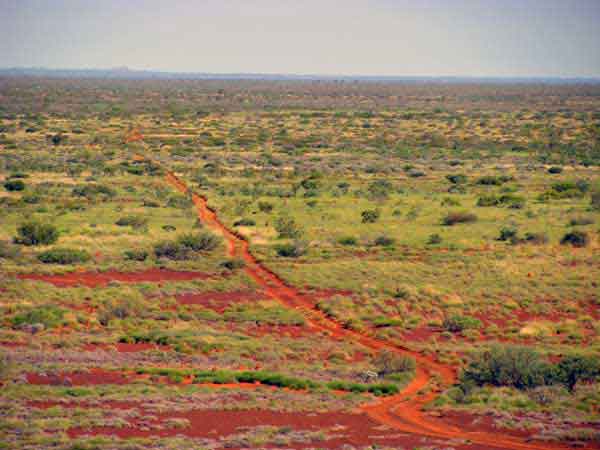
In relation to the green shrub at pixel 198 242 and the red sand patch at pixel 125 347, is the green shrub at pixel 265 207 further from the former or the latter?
the red sand patch at pixel 125 347

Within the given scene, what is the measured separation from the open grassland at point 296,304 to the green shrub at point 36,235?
12cm

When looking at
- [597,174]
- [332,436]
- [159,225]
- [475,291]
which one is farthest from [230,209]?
[597,174]

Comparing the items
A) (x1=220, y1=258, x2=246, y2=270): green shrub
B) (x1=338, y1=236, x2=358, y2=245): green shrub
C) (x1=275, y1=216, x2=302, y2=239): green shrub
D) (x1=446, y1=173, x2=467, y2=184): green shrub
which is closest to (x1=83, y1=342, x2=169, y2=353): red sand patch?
(x1=220, y1=258, x2=246, y2=270): green shrub

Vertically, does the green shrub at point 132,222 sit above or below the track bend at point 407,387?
above

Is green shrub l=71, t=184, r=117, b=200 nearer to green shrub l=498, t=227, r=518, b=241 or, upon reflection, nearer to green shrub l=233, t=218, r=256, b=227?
green shrub l=233, t=218, r=256, b=227

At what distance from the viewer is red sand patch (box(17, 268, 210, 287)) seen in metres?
28.3

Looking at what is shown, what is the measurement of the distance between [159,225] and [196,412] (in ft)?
74.7

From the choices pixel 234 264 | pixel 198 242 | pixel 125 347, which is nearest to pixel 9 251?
pixel 198 242

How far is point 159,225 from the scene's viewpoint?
38375 mm

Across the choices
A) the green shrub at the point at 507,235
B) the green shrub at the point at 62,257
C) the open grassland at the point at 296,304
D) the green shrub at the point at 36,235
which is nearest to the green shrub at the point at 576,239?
the open grassland at the point at 296,304

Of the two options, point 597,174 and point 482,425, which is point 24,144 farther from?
point 482,425

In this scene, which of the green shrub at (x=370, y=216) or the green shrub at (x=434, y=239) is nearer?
the green shrub at (x=434, y=239)

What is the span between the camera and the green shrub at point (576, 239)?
35.3m

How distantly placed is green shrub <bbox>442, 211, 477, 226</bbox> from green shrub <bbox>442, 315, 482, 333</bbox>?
615 inches
